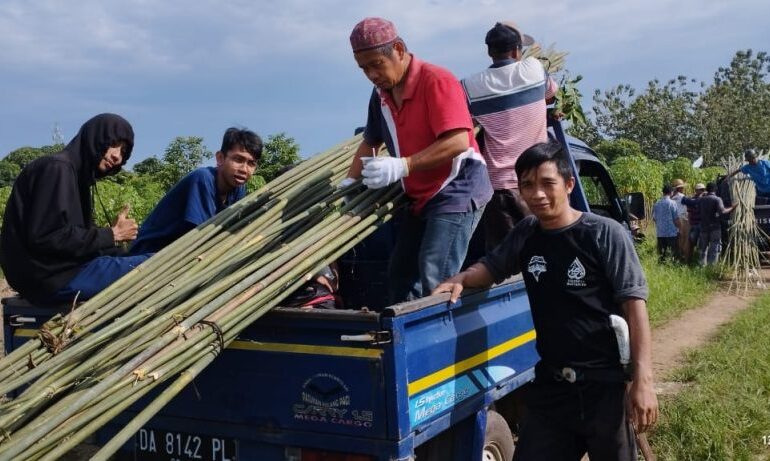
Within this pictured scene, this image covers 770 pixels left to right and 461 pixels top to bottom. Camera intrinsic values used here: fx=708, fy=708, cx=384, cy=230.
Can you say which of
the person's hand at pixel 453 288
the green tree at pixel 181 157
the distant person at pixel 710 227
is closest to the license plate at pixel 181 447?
the person's hand at pixel 453 288

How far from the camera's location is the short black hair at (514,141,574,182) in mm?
2551

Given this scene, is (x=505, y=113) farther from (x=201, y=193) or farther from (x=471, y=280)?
(x=201, y=193)

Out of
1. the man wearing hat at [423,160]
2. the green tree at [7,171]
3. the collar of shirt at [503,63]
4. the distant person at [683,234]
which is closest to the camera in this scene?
the man wearing hat at [423,160]

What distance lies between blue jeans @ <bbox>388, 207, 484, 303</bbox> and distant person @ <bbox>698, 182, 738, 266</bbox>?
29.9ft

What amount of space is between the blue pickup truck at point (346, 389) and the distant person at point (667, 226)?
10.1 metres

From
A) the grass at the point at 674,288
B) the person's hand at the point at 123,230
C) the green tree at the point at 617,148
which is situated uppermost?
the green tree at the point at 617,148

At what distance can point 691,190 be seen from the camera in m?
26.8

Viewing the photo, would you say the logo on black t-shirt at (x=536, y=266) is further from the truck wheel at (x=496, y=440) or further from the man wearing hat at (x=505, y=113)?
the man wearing hat at (x=505, y=113)

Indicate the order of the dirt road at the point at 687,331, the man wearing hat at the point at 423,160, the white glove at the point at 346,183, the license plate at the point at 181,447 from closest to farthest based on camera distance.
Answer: the license plate at the point at 181,447, the man wearing hat at the point at 423,160, the white glove at the point at 346,183, the dirt road at the point at 687,331

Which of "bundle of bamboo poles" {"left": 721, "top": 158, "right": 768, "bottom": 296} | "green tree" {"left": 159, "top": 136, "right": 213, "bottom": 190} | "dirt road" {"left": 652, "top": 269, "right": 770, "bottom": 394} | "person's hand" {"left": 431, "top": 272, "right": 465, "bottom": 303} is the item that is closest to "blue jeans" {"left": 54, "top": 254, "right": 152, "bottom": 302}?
"person's hand" {"left": 431, "top": 272, "right": 465, "bottom": 303}

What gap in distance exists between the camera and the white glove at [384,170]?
3.03 meters

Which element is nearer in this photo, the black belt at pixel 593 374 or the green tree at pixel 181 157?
the black belt at pixel 593 374

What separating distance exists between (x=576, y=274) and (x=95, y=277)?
2015 millimetres

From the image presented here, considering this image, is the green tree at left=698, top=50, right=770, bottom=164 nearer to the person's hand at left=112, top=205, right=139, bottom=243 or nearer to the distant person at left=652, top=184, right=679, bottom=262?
the distant person at left=652, top=184, right=679, bottom=262
